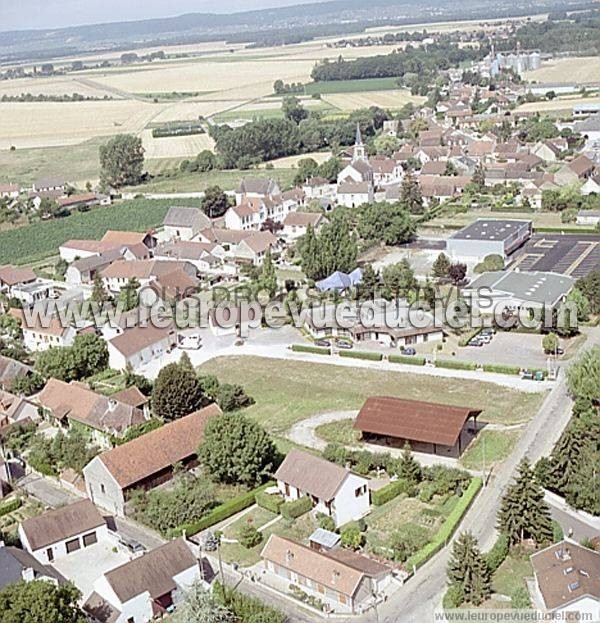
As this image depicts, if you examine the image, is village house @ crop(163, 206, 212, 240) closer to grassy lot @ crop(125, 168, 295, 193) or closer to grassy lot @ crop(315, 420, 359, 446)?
grassy lot @ crop(125, 168, 295, 193)

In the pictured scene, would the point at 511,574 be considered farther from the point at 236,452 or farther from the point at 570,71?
the point at 570,71

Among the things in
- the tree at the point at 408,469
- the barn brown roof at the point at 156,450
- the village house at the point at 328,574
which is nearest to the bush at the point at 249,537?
the village house at the point at 328,574

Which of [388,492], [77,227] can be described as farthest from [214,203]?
[388,492]

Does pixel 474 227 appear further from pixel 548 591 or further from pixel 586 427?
pixel 548 591

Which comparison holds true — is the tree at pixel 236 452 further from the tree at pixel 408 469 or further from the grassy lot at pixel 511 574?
the grassy lot at pixel 511 574

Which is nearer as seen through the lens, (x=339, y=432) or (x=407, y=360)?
(x=339, y=432)

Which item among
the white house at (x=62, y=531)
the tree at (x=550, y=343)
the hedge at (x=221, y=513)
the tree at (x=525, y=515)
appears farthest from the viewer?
the tree at (x=550, y=343)
